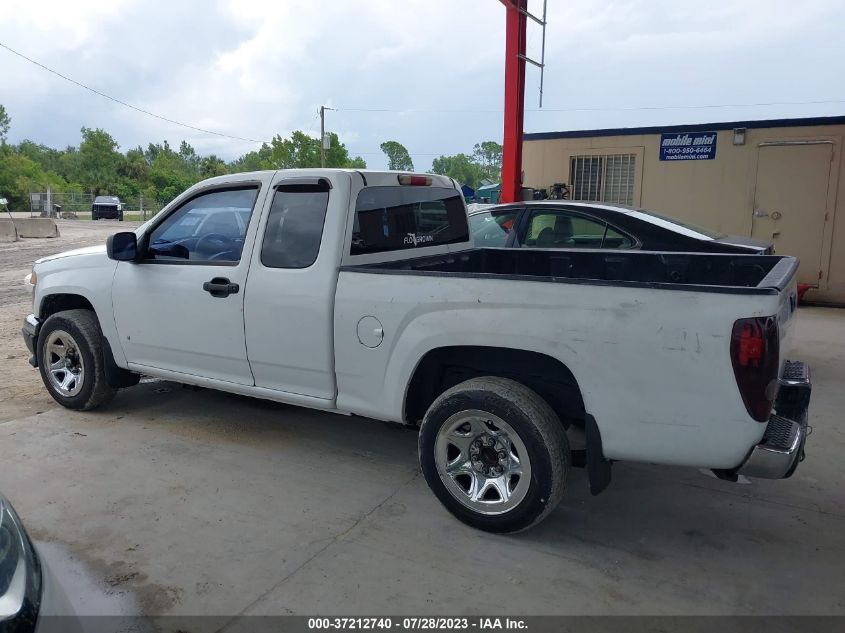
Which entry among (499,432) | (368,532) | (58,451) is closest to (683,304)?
(499,432)

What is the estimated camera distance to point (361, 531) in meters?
3.68

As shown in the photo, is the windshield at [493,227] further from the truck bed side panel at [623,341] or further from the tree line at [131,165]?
Answer: the tree line at [131,165]

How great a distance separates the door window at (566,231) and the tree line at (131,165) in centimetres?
3013

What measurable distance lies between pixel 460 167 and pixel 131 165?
41538 millimetres

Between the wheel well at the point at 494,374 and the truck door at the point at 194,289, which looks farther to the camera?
the truck door at the point at 194,289

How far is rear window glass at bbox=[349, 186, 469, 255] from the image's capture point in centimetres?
433

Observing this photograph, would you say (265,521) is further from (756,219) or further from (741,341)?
(756,219)

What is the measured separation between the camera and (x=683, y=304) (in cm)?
298

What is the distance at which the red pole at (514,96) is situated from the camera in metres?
10.6

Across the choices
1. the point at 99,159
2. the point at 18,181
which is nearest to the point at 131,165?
the point at 99,159

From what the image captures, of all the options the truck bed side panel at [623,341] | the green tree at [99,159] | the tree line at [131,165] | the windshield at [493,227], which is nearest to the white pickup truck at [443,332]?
the truck bed side panel at [623,341]

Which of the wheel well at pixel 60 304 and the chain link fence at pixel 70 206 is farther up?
the chain link fence at pixel 70 206

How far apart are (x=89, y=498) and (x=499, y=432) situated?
243 centimetres

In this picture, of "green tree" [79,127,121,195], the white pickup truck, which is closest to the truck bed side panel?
the white pickup truck
